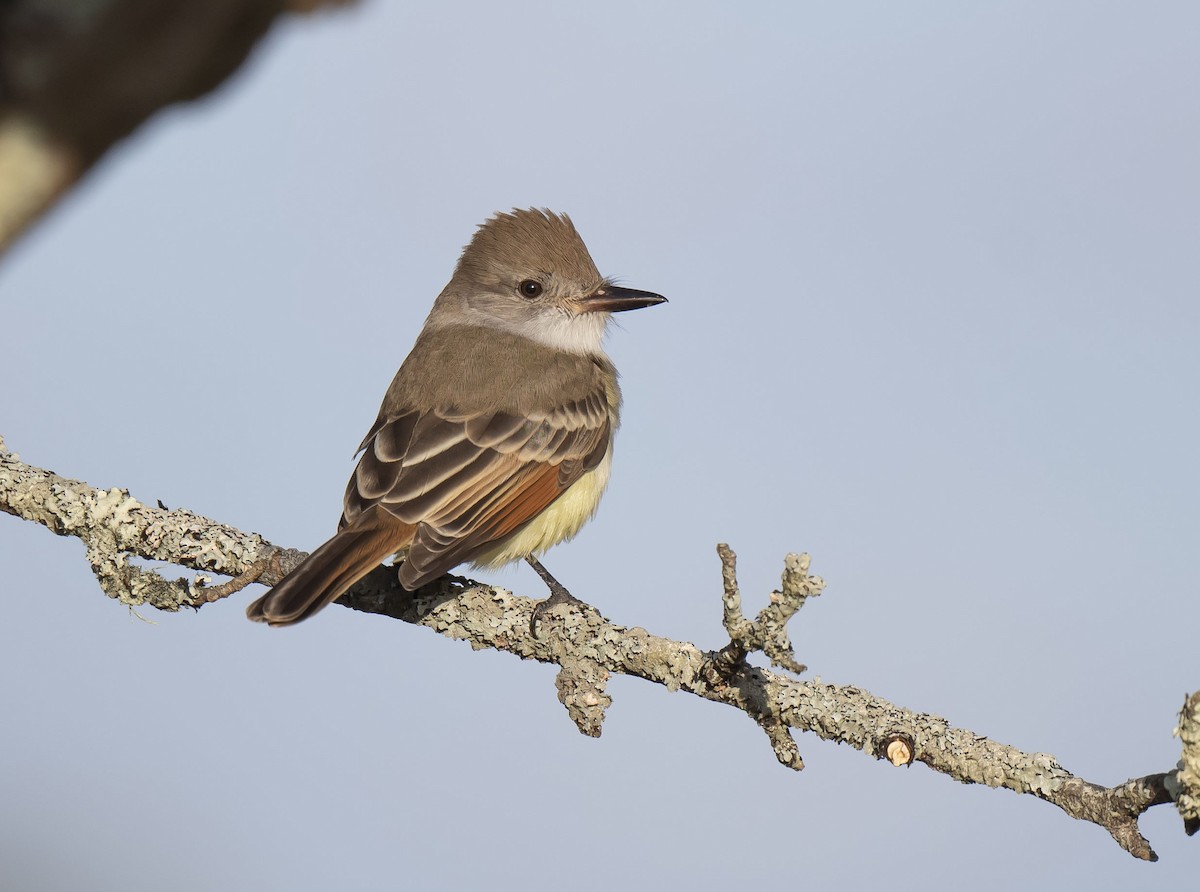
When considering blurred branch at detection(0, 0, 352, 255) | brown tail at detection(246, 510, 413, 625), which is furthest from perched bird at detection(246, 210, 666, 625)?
blurred branch at detection(0, 0, 352, 255)

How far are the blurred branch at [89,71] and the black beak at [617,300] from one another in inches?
224

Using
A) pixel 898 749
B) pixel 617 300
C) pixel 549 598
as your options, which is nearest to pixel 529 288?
pixel 617 300

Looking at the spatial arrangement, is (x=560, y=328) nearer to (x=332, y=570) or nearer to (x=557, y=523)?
(x=557, y=523)

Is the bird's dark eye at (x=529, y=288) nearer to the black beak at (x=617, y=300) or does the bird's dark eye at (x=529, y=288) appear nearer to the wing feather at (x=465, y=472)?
the black beak at (x=617, y=300)

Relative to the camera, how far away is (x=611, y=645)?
4.59 meters

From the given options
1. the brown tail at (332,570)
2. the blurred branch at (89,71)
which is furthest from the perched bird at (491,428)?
the blurred branch at (89,71)

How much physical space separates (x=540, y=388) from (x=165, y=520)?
1961 millimetres

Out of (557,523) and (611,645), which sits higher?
(557,523)

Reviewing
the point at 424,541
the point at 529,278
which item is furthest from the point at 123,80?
the point at 529,278

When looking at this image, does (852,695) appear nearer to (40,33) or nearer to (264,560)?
(264,560)

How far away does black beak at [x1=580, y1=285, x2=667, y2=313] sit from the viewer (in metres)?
6.92

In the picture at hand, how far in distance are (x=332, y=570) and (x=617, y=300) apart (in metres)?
2.82

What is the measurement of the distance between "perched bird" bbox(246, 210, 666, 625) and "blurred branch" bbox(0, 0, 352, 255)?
11.3ft

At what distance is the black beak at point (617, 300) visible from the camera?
22.7ft
